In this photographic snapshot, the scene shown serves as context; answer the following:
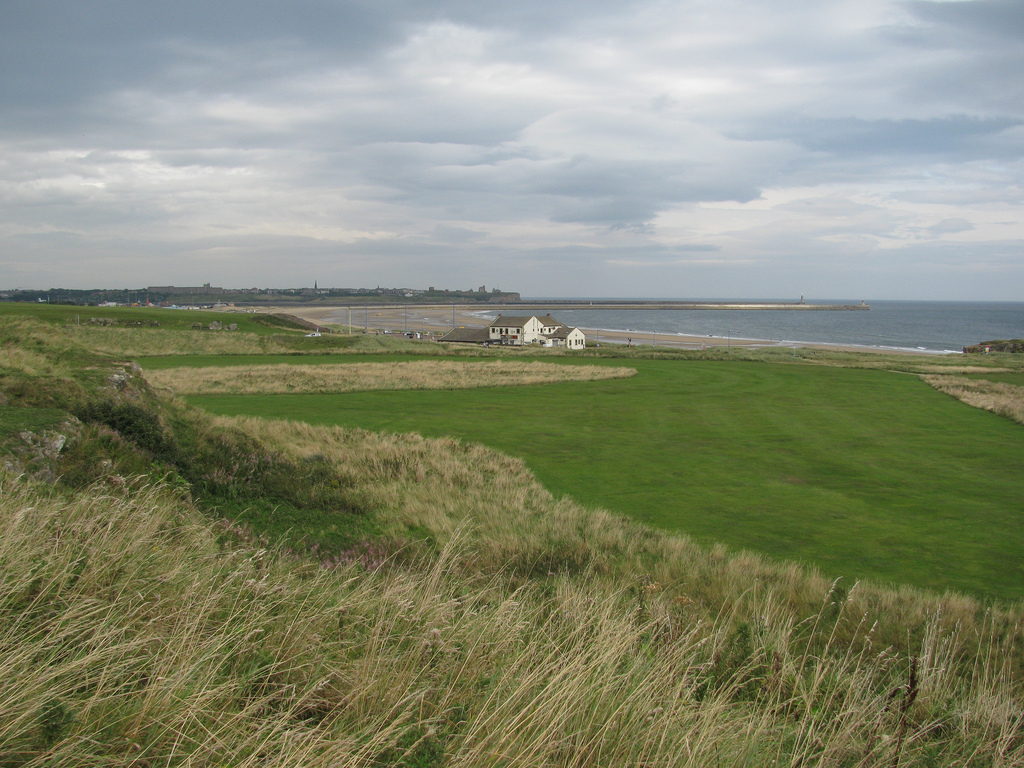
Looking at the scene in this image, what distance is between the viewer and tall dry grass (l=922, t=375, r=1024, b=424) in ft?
81.7

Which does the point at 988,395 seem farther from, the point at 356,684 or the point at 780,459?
the point at 356,684

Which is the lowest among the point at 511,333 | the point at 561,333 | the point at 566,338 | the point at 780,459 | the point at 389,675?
the point at 780,459

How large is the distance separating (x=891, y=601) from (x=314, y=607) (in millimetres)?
6598

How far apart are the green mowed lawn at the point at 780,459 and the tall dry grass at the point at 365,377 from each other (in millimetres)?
2551

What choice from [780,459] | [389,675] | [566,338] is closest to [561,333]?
[566,338]

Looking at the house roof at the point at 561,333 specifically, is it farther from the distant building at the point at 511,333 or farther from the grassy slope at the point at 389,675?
the grassy slope at the point at 389,675

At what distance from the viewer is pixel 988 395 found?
98.3 feet

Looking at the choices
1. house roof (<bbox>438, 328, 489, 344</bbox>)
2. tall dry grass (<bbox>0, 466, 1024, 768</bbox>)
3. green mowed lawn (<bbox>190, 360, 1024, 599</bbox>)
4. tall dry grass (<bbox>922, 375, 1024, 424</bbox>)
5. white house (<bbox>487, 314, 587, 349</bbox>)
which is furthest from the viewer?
house roof (<bbox>438, 328, 489, 344</bbox>)

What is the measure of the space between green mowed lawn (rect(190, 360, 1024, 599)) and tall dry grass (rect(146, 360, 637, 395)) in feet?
8.37

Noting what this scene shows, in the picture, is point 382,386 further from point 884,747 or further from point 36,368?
point 884,747

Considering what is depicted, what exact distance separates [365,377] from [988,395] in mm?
31579

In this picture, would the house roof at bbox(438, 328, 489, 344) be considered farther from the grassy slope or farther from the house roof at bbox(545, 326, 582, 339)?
the grassy slope

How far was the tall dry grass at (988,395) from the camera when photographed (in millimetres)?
24917

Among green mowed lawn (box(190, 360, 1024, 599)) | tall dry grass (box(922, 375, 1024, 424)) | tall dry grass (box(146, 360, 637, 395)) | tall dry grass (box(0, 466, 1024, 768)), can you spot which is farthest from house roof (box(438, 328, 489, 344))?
tall dry grass (box(0, 466, 1024, 768))
